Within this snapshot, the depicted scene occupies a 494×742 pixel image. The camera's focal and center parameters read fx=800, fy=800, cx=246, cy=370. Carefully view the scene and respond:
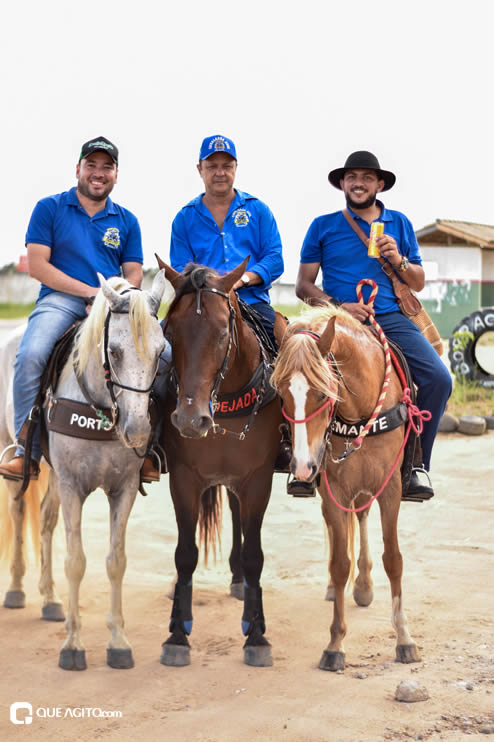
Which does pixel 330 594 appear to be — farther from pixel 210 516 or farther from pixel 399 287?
pixel 399 287

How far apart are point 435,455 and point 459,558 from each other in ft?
13.0

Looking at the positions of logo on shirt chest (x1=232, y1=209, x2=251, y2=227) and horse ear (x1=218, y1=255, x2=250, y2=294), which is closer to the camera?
horse ear (x1=218, y1=255, x2=250, y2=294)

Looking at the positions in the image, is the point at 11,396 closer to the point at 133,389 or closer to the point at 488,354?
the point at 133,389

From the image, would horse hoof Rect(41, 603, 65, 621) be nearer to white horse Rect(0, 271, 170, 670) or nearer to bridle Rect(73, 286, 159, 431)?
white horse Rect(0, 271, 170, 670)

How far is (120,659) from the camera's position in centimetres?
440

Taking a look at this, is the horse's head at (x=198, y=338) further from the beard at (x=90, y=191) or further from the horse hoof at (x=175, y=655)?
the horse hoof at (x=175, y=655)

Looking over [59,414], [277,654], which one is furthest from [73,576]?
[277,654]

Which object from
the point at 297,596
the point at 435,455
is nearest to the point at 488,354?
the point at 435,455

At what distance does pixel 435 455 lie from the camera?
10.3 metres

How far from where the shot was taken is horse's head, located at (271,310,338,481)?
376 centimetres

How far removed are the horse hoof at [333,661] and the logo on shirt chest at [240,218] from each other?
2.57 metres

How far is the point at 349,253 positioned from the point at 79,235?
1678mm

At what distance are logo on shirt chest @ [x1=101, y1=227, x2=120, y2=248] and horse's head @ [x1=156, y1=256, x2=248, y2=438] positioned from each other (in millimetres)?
975

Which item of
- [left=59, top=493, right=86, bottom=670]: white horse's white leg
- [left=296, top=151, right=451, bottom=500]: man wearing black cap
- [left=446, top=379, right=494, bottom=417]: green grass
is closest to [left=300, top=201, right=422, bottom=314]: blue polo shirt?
[left=296, top=151, right=451, bottom=500]: man wearing black cap
